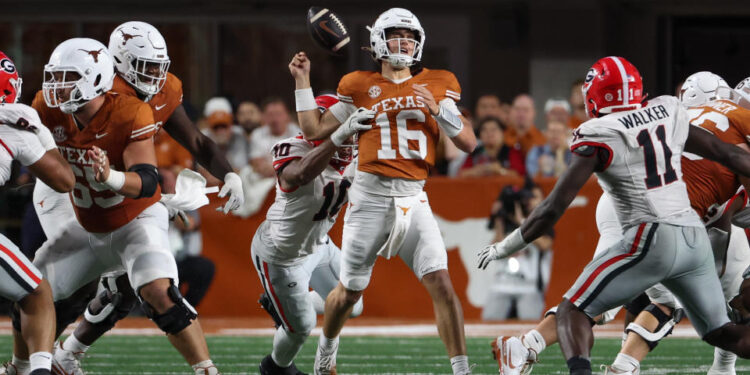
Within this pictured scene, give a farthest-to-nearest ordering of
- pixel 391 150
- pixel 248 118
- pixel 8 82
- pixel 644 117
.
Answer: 1. pixel 248 118
2. pixel 391 150
3. pixel 8 82
4. pixel 644 117

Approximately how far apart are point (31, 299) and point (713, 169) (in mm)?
3108

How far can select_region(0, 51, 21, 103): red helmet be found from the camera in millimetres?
5141

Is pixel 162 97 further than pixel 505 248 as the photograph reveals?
Yes

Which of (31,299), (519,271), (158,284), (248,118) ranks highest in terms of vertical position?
(31,299)

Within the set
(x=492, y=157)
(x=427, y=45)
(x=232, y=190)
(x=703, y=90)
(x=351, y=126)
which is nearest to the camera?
(x=351, y=126)

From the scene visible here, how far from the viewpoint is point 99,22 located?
520 inches

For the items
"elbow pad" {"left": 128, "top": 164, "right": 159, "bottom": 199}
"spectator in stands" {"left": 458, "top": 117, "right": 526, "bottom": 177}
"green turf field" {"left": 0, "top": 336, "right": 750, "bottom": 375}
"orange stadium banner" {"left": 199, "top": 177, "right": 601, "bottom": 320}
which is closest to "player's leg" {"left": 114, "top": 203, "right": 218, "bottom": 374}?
"elbow pad" {"left": 128, "top": 164, "right": 159, "bottom": 199}

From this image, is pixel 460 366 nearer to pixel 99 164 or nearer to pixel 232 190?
pixel 232 190

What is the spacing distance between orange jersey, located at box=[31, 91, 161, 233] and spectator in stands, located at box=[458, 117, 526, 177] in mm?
4590

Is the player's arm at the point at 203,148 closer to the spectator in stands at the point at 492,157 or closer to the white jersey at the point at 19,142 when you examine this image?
the white jersey at the point at 19,142

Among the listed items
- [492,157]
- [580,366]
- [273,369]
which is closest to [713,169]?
[580,366]

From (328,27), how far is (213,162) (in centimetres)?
86

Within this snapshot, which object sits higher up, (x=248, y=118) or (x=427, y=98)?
(x=427, y=98)

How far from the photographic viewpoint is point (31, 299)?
498 centimetres
